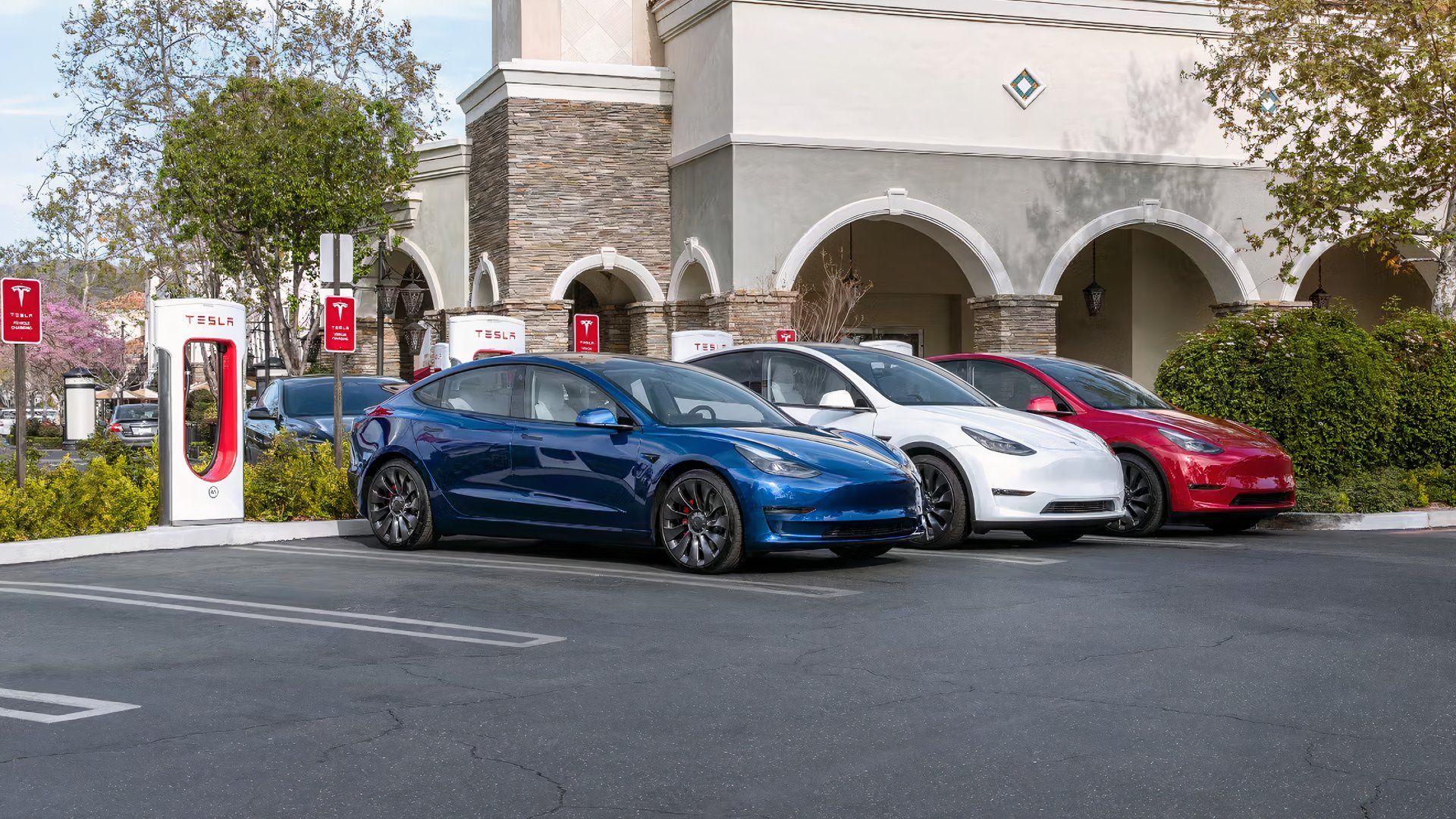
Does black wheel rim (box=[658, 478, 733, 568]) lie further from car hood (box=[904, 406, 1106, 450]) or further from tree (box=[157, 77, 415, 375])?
tree (box=[157, 77, 415, 375])

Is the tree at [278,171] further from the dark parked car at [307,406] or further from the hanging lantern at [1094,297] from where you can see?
the hanging lantern at [1094,297]

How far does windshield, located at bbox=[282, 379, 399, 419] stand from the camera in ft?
62.2

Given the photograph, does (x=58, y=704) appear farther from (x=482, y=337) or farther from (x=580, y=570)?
(x=482, y=337)

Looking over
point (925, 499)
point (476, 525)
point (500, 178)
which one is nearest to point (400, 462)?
point (476, 525)

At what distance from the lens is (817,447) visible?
10.2m

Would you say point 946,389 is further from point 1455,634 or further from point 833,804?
point 833,804

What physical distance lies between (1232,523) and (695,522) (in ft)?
22.2

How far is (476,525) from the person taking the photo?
11.4 m

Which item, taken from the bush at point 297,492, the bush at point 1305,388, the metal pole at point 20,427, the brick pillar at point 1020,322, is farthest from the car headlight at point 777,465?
the brick pillar at point 1020,322

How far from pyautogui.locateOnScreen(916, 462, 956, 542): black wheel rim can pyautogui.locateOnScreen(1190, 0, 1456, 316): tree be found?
1246 cm

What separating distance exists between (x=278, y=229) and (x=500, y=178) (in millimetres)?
6012

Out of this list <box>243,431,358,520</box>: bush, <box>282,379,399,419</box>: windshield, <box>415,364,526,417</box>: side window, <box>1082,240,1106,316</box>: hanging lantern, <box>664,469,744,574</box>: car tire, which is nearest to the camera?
<box>664,469,744,574</box>: car tire

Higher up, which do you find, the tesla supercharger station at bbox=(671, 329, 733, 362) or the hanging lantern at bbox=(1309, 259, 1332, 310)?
the hanging lantern at bbox=(1309, 259, 1332, 310)

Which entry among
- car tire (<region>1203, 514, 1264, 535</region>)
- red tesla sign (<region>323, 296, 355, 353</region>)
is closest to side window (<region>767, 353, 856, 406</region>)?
car tire (<region>1203, 514, 1264, 535</region>)
